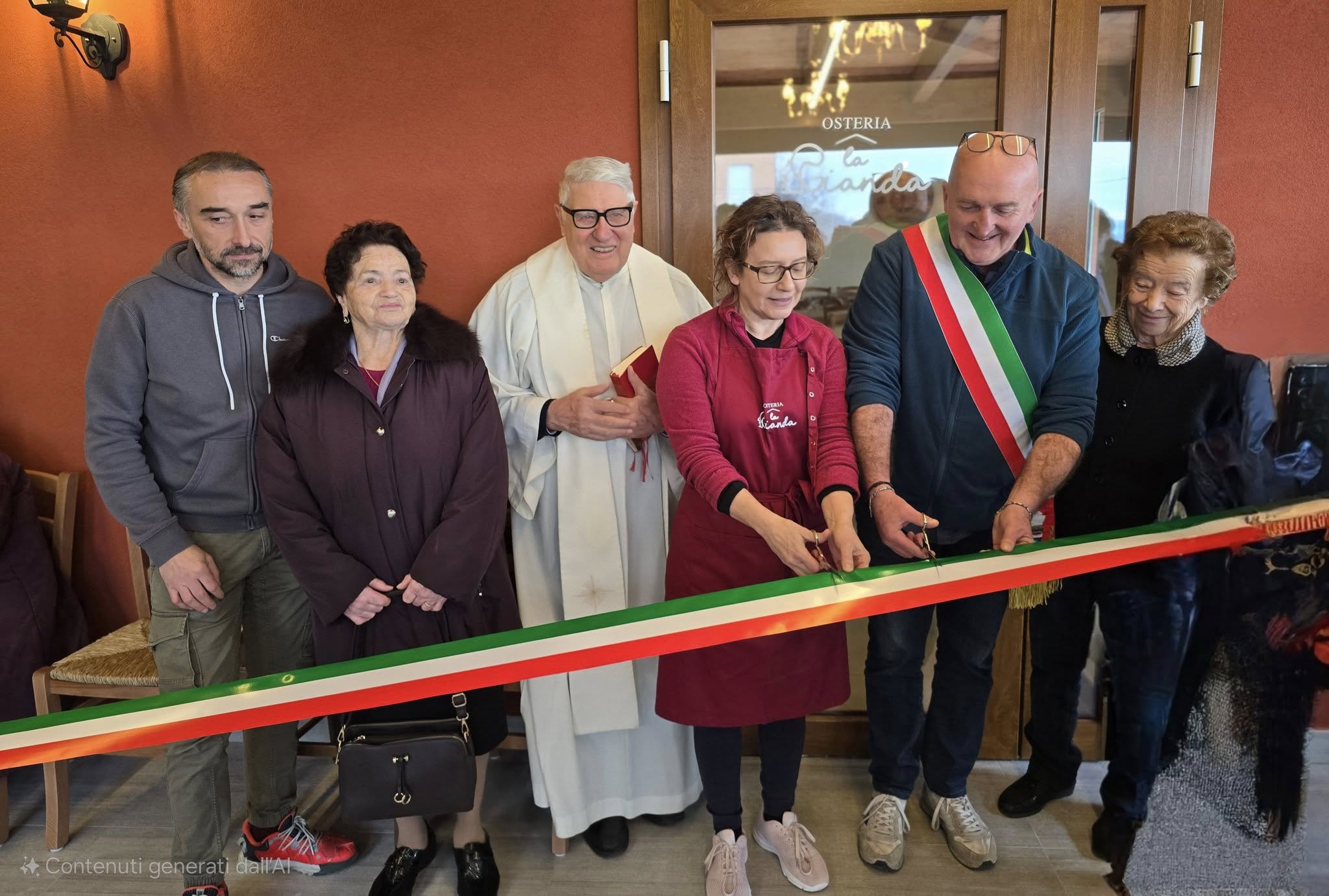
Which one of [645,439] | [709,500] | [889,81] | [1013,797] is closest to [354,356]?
[645,439]

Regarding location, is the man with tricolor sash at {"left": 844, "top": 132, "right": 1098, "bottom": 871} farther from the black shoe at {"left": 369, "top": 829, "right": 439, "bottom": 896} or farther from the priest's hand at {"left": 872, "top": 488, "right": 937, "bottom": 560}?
the black shoe at {"left": 369, "top": 829, "right": 439, "bottom": 896}

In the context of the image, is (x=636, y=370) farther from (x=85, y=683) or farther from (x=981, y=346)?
(x=85, y=683)

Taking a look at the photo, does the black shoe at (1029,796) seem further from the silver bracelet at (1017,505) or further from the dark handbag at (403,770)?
the dark handbag at (403,770)

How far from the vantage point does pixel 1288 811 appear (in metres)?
1.62

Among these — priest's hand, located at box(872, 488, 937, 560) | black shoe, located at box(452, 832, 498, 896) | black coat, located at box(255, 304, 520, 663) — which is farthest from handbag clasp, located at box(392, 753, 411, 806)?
priest's hand, located at box(872, 488, 937, 560)

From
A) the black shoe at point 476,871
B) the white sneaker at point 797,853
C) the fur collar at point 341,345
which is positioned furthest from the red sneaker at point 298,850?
the fur collar at point 341,345

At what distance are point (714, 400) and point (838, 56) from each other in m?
1.25

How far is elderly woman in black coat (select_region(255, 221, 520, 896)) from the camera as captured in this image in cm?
190

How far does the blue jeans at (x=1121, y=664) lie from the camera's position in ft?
6.24

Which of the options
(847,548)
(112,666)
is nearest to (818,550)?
(847,548)

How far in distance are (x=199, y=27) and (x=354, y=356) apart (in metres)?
1.41

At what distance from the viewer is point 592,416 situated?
6.88 ft

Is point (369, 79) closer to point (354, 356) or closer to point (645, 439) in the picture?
point (354, 356)

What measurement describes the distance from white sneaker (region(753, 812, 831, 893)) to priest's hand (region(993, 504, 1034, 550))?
94cm
